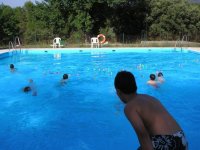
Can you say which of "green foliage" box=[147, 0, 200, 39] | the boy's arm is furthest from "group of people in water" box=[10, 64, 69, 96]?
"green foliage" box=[147, 0, 200, 39]

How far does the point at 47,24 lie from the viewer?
29.3 metres

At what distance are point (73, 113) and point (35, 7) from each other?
23.8m

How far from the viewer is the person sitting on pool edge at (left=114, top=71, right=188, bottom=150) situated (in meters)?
2.28

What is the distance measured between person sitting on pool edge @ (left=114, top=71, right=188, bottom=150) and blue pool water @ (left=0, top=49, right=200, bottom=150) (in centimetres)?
357

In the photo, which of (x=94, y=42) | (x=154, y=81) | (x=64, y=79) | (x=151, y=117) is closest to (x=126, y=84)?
(x=151, y=117)

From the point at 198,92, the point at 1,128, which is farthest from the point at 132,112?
the point at 198,92

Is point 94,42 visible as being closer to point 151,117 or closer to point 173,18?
point 173,18

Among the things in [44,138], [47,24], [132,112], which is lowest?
[44,138]

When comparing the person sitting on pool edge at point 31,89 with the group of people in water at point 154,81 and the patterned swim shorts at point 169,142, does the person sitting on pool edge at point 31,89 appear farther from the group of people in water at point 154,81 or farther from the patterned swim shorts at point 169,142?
the patterned swim shorts at point 169,142

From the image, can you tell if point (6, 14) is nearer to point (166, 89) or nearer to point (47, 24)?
point (47, 24)

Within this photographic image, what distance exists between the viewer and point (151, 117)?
7.54 ft

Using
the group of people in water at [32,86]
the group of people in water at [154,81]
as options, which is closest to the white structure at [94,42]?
the group of people in water at [32,86]

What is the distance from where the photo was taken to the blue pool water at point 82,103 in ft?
20.7

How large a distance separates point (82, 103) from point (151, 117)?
732 centimetres
